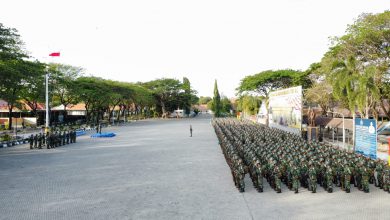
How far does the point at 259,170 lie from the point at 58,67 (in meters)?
41.8

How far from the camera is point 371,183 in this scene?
10289 millimetres

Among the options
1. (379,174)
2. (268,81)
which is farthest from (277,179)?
(268,81)

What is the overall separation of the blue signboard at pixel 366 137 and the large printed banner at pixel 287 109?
22.1 feet

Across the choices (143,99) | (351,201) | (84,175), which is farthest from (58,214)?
(143,99)

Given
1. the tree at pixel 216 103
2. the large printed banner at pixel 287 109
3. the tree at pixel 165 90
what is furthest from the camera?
the tree at pixel 216 103

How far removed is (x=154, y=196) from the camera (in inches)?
361

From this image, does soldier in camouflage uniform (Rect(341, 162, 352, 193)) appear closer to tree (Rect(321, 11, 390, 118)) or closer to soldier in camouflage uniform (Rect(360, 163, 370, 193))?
soldier in camouflage uniform (Rect(360, 163, 370, 193))

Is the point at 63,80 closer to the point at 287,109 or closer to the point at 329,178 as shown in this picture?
the point at 287,109

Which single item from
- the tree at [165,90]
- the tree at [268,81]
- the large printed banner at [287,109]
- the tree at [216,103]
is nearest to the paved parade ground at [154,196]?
the large printed banner at [287,109]

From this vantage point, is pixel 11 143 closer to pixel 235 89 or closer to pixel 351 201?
pixel 351 201

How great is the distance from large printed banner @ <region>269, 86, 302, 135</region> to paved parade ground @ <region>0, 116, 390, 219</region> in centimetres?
1024

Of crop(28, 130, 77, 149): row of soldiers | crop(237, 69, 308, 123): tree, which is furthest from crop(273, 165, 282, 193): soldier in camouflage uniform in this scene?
crop(237, 69, 308, 123): tree

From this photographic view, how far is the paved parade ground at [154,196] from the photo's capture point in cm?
768

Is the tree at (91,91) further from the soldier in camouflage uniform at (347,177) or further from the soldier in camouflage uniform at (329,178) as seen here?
the soldier in camouflage uniform at (347,177)
